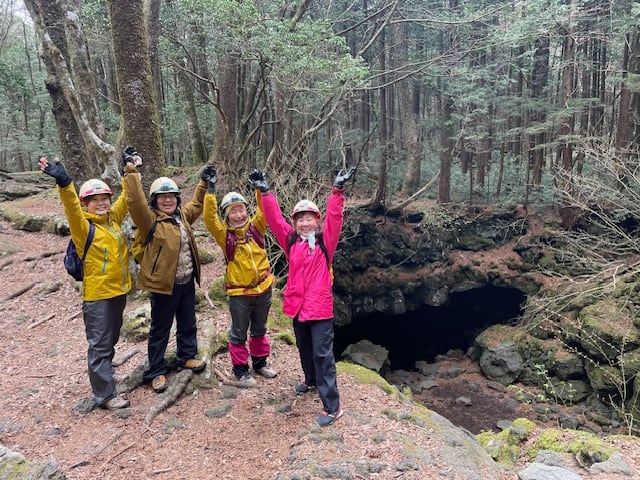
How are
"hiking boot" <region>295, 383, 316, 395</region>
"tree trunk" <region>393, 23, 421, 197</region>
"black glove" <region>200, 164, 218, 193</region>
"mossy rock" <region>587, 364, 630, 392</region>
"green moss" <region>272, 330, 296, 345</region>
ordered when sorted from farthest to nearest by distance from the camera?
"tree trunk" <region>393, 23, 421, 197</region>
"mossy rock" <region>587, 364, 630, 392</region>
"green moss" <region>272, 330, 296, 345</region>
"hiking boot" <region>295, 383, 316, 395</region>
"black glove" <region>200, 164, 218, 193</region>

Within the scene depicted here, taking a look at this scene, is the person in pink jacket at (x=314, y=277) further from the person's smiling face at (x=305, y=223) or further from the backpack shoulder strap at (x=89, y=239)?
the backpack shoulder strap at (x=89, y=239)

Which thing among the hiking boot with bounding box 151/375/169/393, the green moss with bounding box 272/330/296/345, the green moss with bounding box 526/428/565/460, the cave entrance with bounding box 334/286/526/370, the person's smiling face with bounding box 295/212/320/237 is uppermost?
the person's smiling face with bounding box 295/212/320/237

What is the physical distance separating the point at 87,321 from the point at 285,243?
76.5 inches

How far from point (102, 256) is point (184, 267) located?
0.73 metres

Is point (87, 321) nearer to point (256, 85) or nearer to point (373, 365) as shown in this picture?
point (256, 85)

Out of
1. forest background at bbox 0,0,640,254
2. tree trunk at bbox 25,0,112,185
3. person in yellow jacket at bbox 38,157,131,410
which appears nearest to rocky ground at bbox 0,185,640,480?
person in yellow jacket at bbox 38,157,131,410

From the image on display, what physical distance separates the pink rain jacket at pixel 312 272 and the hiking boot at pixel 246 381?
102 centimetres

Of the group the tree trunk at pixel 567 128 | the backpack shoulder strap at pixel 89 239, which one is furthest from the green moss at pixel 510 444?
the tree trunk at pixel 567 128

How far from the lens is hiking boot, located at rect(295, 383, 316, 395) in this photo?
4281 mm

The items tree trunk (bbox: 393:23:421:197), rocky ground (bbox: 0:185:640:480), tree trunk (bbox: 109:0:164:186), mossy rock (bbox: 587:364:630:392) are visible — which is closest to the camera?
rocky ground (bbox: 0:185:640:480)

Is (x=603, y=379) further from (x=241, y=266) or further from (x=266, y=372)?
(x=241, y=266)

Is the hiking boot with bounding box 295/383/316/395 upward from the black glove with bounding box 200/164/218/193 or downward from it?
downward

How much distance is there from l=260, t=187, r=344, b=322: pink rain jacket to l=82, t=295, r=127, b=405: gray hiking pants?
5.38ft

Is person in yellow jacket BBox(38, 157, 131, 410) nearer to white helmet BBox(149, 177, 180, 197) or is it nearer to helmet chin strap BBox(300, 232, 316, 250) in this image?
white helmet BBox(149, 177, 180, 197)
